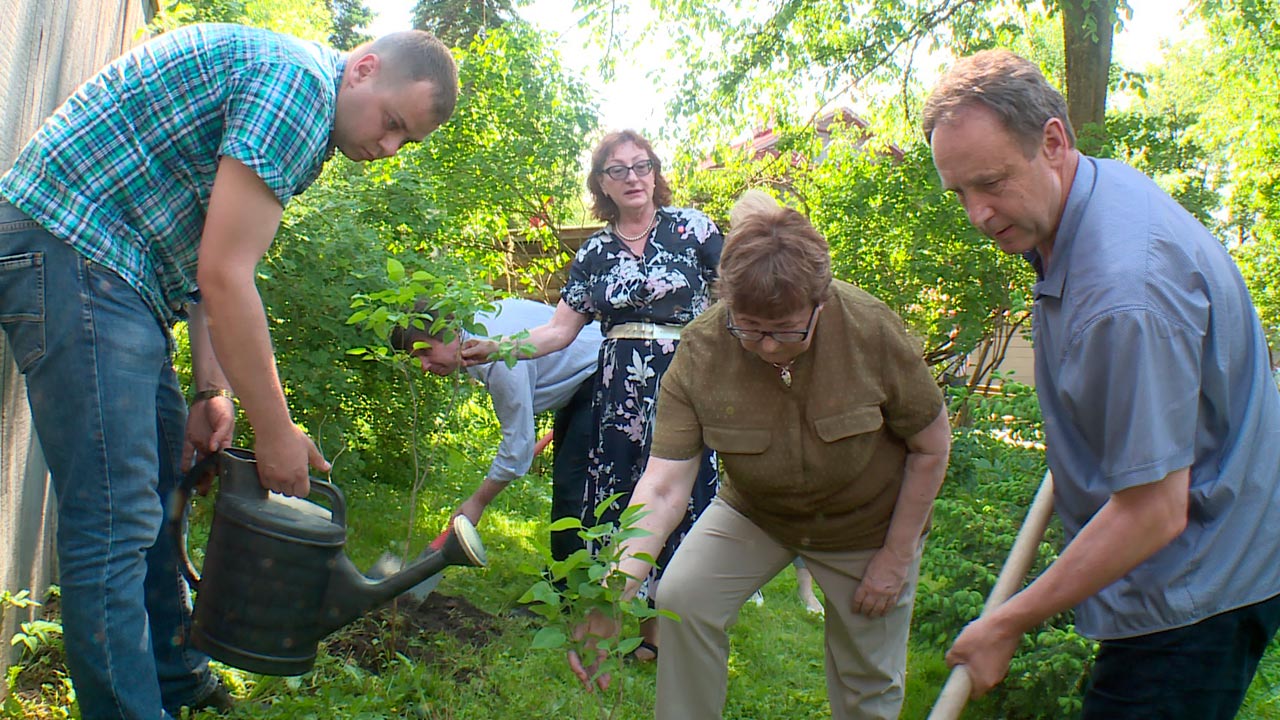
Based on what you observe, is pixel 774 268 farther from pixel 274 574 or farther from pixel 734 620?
pixel 274 574

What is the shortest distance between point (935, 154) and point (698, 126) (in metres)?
8.59

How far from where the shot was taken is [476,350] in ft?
10.6

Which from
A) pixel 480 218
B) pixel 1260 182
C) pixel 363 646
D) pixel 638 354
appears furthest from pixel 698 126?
pixel 1260 182

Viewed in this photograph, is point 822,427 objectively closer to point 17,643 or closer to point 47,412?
point 47,412

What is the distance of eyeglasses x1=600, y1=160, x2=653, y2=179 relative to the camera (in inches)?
146

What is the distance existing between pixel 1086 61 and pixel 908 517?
490 cm

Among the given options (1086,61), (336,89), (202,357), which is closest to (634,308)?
(202,357)

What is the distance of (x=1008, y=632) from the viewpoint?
5.53 ft

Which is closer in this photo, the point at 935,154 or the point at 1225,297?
the point at 1225,297

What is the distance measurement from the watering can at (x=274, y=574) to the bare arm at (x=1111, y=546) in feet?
3.67

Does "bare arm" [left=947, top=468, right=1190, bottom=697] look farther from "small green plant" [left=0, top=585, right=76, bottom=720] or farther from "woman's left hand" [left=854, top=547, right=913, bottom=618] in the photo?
"small green plant" [left=0, top=585, right=76, bottom=720]

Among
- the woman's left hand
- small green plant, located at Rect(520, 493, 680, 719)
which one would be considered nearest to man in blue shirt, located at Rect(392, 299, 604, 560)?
the woman's left hand

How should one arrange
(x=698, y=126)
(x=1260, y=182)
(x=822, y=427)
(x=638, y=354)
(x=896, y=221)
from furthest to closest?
(x=1260, y=182) → (x=698, y=126) → (x=896, y=221) → (x=638, y=354) → (x=822, y=427)

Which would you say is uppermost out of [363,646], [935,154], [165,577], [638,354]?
[935,154]
